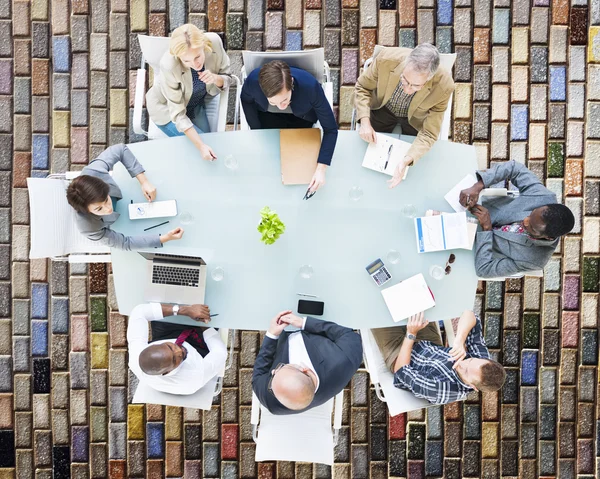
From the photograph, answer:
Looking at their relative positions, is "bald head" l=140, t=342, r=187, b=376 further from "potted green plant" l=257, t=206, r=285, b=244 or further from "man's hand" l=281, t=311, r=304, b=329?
"potted green plant" l=257, t=206, r=285, b=244

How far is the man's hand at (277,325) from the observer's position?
2902 millimetres

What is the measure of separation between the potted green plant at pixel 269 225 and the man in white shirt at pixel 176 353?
53 centimetres

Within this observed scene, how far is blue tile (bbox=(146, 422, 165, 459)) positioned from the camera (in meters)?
4.01

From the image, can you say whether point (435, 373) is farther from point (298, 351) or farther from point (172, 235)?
point (172, 235)

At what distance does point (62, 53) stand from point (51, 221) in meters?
1.64

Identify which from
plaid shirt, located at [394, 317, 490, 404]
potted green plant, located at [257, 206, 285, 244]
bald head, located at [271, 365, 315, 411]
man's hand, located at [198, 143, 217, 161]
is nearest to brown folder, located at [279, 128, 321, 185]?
potted green plant, located at [257, 206, 285, 244]

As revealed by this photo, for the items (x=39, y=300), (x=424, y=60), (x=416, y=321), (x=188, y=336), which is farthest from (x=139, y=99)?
(x=416, y=321)

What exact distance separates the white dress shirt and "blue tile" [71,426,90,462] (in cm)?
203

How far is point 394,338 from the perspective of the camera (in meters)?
3.24

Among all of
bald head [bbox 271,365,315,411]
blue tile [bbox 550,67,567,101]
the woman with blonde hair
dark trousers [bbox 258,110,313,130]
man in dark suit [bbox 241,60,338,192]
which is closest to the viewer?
bald head [bbox 271,365,315,411]

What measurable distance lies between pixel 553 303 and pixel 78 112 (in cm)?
378

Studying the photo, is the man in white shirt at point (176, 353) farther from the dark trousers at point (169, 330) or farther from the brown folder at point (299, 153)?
the brown folder at point (299, 153)

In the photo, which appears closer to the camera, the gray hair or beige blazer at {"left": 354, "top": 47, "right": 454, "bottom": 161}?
the gray hair

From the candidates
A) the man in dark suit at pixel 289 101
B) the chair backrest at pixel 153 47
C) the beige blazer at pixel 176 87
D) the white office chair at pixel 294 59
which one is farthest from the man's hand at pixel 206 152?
the chair backrest at pixel 153 47
